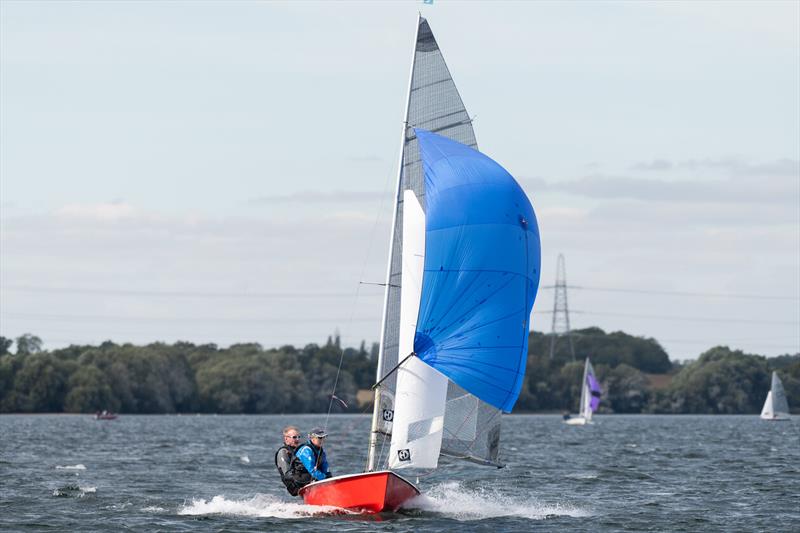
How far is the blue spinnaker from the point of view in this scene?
29594 millimetres

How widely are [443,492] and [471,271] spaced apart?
9019 millimetres

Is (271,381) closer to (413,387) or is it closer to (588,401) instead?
(588,401)

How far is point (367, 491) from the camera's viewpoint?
29453mm

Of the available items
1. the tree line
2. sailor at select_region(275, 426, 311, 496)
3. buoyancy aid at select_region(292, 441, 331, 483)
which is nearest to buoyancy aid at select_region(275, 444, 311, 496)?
sailor at select_region(275, 426, 311, 496)

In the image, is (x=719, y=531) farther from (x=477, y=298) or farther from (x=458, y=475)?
(x=458, y=475)

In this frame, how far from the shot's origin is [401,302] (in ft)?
98.7

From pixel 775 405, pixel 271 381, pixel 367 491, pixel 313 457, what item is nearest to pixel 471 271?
pixel 367 491

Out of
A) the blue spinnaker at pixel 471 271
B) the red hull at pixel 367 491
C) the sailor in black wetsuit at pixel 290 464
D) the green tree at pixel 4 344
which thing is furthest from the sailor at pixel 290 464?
the green tree at pixel 4 344

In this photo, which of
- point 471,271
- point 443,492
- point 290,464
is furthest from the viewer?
point 443,492

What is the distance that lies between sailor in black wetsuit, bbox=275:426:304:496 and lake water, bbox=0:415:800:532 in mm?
550

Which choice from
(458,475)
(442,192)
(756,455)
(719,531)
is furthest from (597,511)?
(756,455)

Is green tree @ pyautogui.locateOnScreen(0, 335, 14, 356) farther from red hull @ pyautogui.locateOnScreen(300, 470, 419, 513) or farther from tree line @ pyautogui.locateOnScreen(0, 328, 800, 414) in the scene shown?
red hull @ pyautogui.locateOnScreen(300, 470, 419, 513)

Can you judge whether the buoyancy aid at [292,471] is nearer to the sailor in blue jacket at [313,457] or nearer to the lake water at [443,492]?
the sailor in blue jacket at [313,457]

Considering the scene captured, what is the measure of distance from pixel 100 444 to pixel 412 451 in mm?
44592
